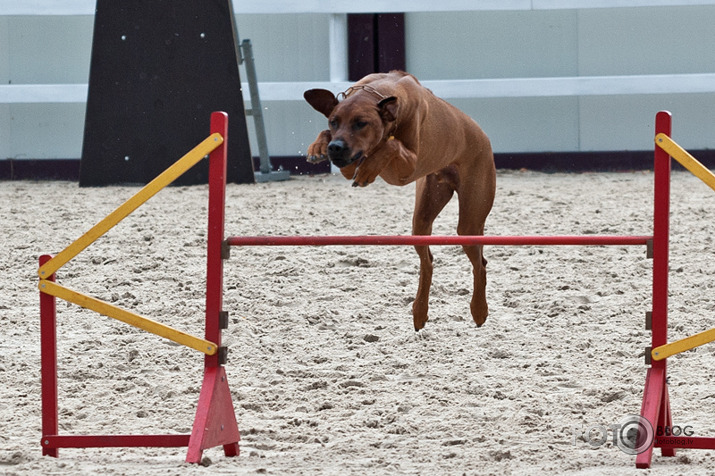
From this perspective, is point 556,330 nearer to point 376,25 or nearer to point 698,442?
point 698,442

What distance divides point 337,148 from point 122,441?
109 cm

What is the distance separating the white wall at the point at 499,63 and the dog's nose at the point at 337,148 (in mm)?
7055

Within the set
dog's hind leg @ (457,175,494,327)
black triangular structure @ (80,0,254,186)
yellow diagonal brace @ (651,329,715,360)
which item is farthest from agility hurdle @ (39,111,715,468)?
black triangular structure @ (80,0,254,186)

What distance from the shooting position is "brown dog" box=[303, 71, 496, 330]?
3143 millimetres

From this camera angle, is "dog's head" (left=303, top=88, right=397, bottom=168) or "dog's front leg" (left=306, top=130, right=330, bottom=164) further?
"dog's front leg" (left=306, top=130, right=330, bottom=164)

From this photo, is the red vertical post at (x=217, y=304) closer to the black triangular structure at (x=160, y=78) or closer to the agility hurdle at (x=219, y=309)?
the agility hurdle at (x=219, y=309)

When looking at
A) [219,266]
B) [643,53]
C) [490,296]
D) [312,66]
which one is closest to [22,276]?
[490,296]

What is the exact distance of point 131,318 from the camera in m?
2.85

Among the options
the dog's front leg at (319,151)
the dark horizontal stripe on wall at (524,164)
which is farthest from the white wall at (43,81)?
the dog's front leg at (319,151)

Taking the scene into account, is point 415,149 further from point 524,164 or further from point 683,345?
point 524,164

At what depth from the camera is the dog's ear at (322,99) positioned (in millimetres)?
3244

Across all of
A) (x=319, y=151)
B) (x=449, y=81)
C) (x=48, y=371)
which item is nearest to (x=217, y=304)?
Answer: (x=48, y=371)

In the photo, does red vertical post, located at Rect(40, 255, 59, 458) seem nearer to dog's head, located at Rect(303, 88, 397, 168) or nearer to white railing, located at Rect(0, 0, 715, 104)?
dog's head, located at Rect(303, 88, 397, 168)

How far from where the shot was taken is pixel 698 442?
2.71 meters
